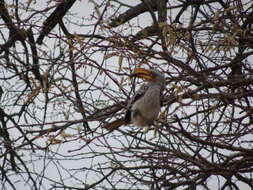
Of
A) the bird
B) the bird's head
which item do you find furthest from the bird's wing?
the bird's head

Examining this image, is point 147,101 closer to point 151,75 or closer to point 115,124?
point 151,75

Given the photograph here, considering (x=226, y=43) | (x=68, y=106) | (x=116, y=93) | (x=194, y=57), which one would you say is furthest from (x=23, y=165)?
(x=226, y=43)

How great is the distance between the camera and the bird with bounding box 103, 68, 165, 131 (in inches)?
195

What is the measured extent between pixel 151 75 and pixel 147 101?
0.30 metres

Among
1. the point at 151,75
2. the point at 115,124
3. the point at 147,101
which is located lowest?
the point at 115,124

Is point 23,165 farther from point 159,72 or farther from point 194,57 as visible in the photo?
point 194,57

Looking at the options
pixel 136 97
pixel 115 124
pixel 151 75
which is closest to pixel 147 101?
pixel 136 97

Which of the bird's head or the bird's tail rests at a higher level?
the bird's head

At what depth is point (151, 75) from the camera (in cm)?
492

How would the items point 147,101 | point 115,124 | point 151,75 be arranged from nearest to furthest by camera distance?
1. point 115,124
2. point 151,75
3. point 147,101

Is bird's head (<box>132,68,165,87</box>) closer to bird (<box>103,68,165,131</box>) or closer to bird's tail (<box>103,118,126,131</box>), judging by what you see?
bird (<box>103,68,165,131</box>)

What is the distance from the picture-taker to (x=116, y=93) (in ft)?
17.1

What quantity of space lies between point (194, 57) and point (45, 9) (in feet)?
6.14

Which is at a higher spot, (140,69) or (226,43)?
(140,69)
